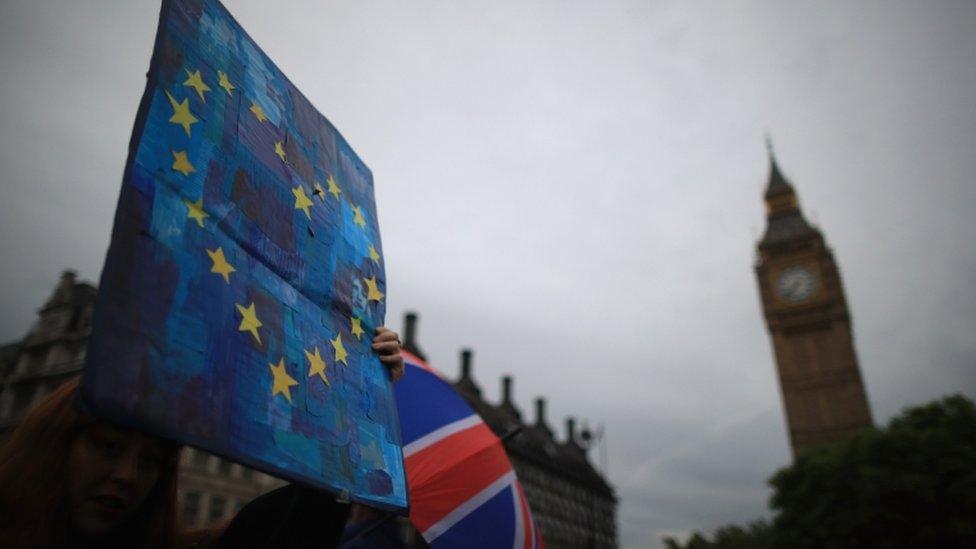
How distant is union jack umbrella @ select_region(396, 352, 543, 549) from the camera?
414 centimetres


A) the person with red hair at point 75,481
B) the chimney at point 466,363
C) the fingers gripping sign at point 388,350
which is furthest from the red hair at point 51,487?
the chimney at point 466,363

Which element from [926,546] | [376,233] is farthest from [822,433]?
[376,233]

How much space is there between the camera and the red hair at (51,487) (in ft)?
5.43

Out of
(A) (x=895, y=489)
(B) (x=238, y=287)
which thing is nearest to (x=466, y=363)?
(A) (x=895, y=489)

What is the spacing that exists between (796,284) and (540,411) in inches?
1287

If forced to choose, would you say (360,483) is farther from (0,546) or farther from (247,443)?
(0,546)

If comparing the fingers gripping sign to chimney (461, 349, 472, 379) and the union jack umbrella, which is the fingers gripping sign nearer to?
the union jack umbrella

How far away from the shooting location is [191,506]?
26.0 meters

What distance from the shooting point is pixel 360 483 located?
2.09 m

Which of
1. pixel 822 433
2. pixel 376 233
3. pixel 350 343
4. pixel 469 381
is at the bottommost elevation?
pixel 350 343

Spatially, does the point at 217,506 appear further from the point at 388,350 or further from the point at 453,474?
the point at 388,350

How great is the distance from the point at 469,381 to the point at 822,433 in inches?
1515

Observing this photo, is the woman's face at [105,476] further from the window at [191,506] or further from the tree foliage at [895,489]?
the tree foliage at [895,489]

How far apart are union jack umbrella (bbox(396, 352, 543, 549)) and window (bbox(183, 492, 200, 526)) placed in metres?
26.6
